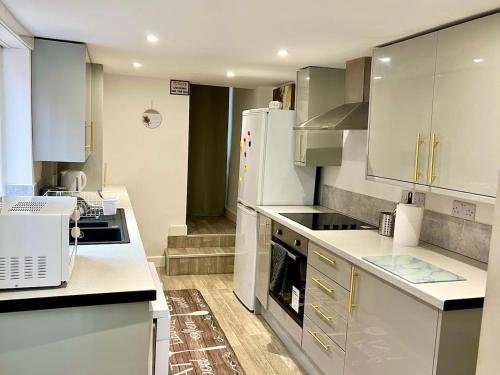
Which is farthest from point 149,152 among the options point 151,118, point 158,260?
point 158,260

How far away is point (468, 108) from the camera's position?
2.10 metres

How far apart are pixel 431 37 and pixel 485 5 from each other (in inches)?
17.6

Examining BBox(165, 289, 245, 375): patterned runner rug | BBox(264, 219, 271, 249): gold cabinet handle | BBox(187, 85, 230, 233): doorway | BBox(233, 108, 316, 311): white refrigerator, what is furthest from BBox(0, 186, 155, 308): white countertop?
BBox(187, 85, 230, 233): doorway

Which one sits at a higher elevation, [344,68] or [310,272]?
[344,68]

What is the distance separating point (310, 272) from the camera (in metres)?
2.88

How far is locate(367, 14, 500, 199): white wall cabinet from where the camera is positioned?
2004 mm

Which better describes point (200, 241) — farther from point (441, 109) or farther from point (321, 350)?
point (441, 109)

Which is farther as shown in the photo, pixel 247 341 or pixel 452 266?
pixel 247 341

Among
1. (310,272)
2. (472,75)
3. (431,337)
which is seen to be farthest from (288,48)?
(431,337)

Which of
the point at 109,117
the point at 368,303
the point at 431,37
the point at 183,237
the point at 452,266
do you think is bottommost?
the point at 183,237

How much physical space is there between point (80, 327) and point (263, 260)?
210cm

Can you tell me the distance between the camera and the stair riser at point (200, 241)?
5078 millimetres

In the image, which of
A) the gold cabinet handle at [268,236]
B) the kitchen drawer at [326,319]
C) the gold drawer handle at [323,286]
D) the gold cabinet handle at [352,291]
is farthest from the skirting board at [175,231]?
the gold cabinet handle at [352,291]

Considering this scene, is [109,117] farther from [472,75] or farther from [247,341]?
[472,75]
